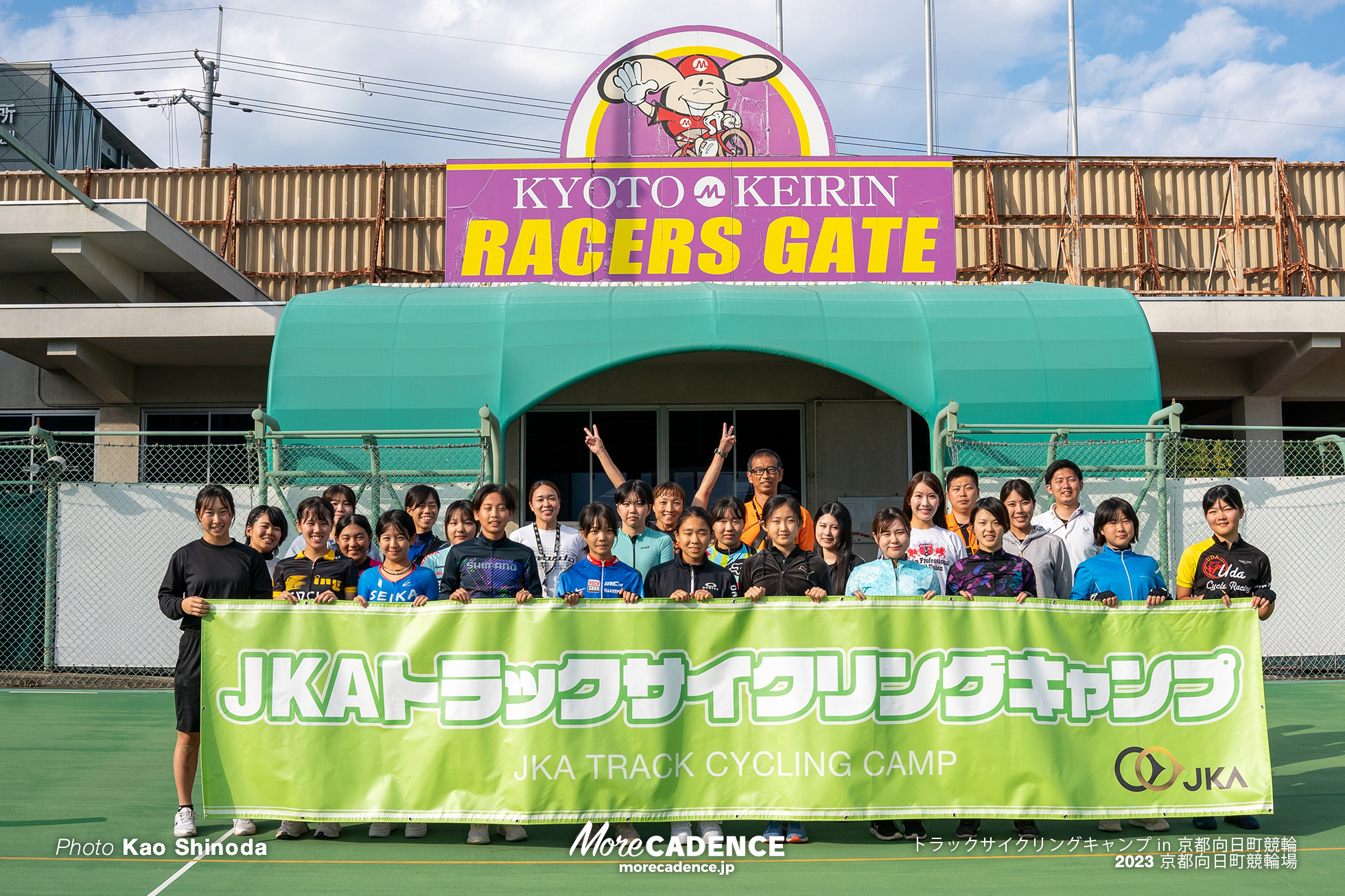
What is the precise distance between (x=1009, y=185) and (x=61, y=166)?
2092 centimetres

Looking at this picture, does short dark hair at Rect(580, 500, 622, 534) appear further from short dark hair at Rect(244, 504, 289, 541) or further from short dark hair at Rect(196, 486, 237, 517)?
short dark hair at Rect(196, 486, 237, 517)

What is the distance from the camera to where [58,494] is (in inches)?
375

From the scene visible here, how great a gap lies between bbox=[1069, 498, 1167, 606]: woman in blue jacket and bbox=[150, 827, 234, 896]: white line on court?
428 cm

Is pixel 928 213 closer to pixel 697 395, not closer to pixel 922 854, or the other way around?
pixel 697 395

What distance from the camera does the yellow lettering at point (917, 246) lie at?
10578 millimetres

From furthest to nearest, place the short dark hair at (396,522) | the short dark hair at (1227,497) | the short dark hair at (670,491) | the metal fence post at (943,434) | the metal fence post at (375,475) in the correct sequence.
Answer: the metal fence post at (375,475) → the metal fence post at (943,434) → the short dark hair at (670,491) → the short dark hair at (1227,497) → the short dark hair at (396,522)

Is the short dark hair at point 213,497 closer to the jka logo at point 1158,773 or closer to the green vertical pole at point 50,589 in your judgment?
the jka logo at point 1158,773

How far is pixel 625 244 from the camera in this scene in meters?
10.6

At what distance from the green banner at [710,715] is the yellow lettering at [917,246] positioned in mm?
6605

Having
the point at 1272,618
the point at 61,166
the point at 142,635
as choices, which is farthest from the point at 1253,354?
the point at 61,166

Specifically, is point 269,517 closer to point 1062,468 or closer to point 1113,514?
point 1113,514

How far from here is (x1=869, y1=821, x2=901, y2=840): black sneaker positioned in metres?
4.60

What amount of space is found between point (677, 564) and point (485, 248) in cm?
659

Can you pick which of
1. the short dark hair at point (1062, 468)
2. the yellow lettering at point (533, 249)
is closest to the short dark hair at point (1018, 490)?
the short dark hair at point (1062, 468)
